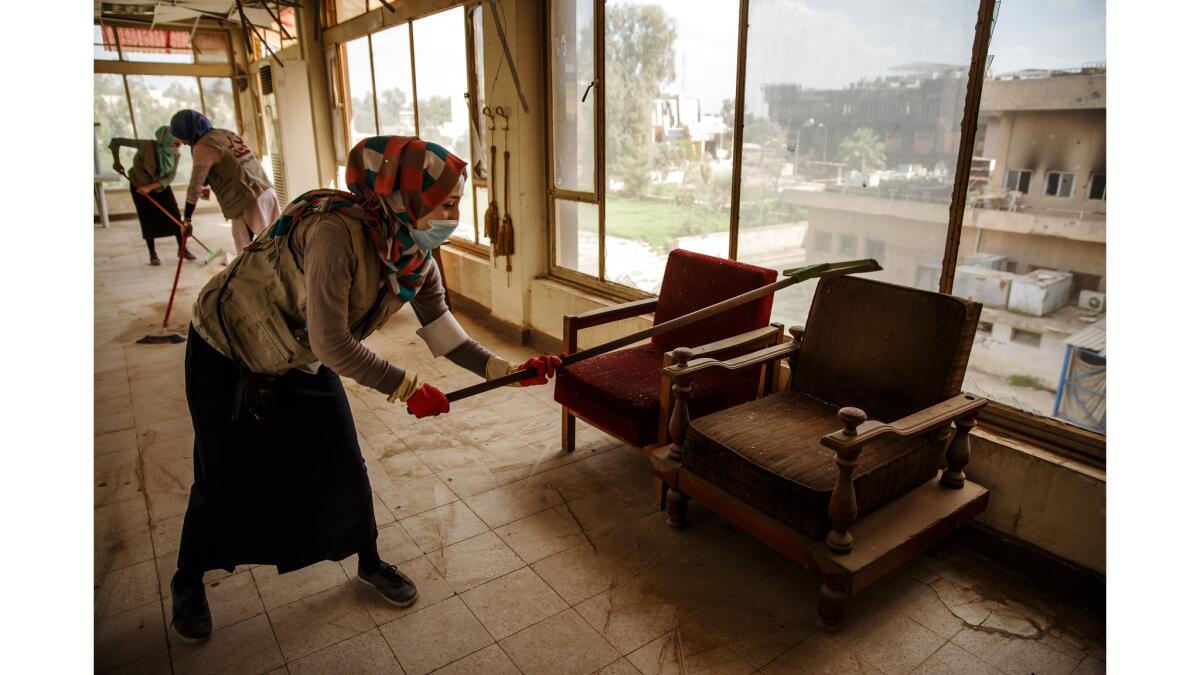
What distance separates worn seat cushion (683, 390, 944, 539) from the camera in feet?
6.70

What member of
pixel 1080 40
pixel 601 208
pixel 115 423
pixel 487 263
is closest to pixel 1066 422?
pixel 1080 40

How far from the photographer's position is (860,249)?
2799 mm

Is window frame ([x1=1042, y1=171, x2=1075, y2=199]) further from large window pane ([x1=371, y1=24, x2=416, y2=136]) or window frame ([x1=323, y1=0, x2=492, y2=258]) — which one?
large window pane ([x1=371, y1=24, x2=416, y2=136])

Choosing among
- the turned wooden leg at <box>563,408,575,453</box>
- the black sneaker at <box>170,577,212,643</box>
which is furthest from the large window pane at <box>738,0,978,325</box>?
the black sneaker at <box>170,577,212,643</box>

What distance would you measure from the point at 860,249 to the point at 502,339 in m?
2.75

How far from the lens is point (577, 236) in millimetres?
4371

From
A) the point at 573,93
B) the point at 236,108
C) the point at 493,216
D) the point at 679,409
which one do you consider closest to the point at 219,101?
the point at 236,108

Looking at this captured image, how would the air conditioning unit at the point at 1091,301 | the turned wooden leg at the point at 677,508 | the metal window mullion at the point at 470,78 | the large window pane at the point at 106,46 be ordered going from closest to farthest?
the air conditioning unit at the point at 1091,301 → the turned wooden leg at the point at 677,508 → the metal window mullion at the point at 470,78 → the large window pane at the point at 106,46

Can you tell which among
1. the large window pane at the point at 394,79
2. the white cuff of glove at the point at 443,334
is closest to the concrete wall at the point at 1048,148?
the white cuff of glove at the point at 443,334

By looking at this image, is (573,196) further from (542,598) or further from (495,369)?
(542,598)

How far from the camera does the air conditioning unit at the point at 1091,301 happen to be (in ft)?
7.23

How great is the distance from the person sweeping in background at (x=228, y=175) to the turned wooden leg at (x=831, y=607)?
399cm

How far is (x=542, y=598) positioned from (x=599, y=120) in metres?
2.67

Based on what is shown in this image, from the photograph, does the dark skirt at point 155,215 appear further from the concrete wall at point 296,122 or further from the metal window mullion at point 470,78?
the metal window mullion at point 470,78
